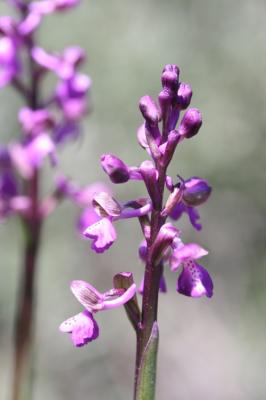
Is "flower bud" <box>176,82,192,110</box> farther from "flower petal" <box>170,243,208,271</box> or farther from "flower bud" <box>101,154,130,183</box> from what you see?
"flower petal" <box>170,243,208,271</box>

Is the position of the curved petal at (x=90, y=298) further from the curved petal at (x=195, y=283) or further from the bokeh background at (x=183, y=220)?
the bokeh background at (x=183, y=220)

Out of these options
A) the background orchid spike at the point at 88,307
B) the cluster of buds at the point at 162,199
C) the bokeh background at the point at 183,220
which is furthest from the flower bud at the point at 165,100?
the bokeh background at the point at 183,220

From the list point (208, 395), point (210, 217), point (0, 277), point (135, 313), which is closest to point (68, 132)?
point (135, 313)

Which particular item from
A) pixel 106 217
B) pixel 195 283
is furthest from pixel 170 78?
pixel 195 283

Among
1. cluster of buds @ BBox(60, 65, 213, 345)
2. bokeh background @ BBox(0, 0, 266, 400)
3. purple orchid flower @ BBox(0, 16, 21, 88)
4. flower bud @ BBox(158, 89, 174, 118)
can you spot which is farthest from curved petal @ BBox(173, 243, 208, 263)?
bokeh background @ BBox(0, 0, 266, 400)

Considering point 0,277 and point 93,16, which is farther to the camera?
point 93,16

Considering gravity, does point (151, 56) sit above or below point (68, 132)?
above

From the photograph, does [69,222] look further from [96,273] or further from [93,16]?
[93,16]
